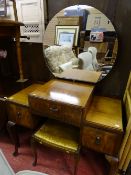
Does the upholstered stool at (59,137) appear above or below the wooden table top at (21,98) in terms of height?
below

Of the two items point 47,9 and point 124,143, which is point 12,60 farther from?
point 124,143

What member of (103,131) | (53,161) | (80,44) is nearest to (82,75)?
(80,44)

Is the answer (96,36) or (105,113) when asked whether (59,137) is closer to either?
(105,113)

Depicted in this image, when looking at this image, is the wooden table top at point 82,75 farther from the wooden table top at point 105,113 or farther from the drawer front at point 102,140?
the drawer front at point 102,140

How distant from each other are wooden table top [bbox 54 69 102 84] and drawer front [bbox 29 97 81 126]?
0.42 meters

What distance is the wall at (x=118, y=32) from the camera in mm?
1125

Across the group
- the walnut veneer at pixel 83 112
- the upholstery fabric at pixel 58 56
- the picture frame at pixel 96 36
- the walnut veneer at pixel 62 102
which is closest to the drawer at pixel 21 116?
the walnut veneer at pixel 83 112

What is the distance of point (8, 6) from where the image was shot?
1.42 meters

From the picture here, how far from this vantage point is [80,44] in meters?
1.32

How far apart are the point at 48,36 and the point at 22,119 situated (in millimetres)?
806

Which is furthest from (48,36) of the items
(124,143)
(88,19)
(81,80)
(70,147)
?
(124,143)

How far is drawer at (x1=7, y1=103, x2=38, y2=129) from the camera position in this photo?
4.04 ft

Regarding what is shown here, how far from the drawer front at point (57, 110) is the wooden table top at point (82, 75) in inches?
16.4

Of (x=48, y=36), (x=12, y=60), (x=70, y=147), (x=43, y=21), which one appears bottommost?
(x=70, y=147)
